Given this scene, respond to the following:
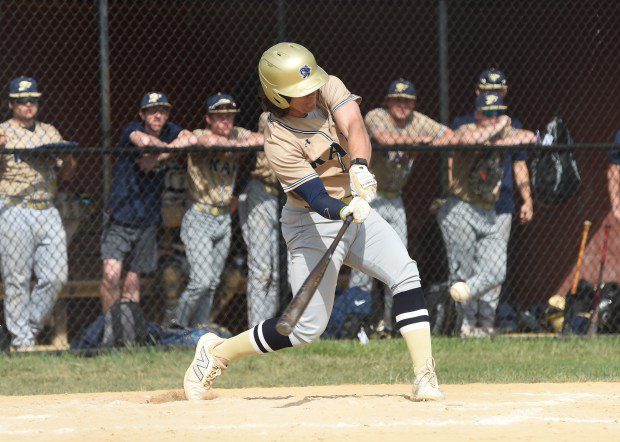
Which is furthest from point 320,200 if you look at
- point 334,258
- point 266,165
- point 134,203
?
point 134,203

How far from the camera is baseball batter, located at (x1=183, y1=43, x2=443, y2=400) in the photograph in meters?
4.76

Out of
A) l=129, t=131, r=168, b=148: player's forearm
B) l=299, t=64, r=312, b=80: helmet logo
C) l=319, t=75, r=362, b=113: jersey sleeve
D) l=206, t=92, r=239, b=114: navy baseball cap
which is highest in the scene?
l=299, t=64, r=312, b=80: helmet logo

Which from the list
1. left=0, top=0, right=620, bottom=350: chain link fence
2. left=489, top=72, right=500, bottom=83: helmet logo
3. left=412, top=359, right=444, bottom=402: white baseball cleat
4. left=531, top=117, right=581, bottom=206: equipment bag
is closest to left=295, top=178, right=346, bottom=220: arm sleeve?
left=412, top=359, right=444, bottom=402: white baseball cleat

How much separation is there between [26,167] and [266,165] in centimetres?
159

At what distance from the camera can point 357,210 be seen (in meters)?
4.56

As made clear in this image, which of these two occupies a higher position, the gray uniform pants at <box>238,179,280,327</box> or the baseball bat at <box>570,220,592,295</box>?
the baseball bat at <box>570,220,592,295</box>

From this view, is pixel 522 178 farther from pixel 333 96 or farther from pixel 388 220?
pixel 333 96

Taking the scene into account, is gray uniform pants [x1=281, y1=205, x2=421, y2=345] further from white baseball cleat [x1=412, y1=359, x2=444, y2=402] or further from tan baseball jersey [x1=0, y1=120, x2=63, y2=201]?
tan baseball jersey [x1=0, y1=120, x2=63, y2=201]

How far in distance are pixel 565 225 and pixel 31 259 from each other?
4498 mm

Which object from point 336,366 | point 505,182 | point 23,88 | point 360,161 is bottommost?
point 336,366

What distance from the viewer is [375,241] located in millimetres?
4910

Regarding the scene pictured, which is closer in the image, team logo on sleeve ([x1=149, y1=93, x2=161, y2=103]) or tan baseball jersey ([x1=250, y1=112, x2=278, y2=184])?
team logo on sleeve ([x1=149, y1=93, x2=161, y2=103])

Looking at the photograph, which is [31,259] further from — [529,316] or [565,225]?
[565,225]

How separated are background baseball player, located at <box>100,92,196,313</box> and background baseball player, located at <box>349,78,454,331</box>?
53.3 inches
